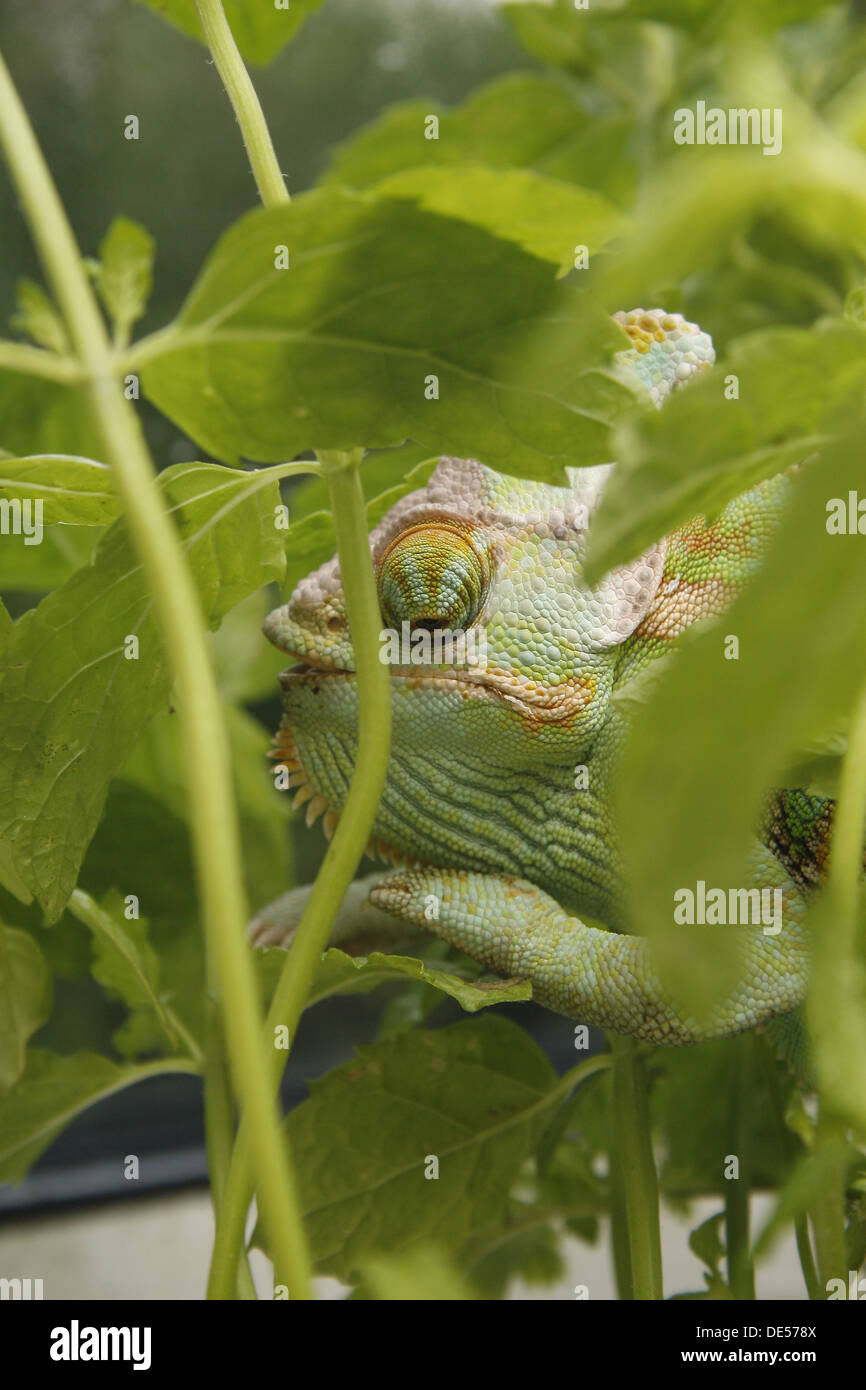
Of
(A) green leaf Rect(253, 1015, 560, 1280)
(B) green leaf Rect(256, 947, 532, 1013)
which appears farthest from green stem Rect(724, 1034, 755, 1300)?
(B) green leaf Rect(256, 947, 532, 1013)

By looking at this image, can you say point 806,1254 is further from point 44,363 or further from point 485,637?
point 44,363

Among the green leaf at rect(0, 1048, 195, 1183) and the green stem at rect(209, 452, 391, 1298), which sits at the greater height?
the green stem at rect(209, 452, 391, 1298)

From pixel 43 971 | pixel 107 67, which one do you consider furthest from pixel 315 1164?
pixel 107 67

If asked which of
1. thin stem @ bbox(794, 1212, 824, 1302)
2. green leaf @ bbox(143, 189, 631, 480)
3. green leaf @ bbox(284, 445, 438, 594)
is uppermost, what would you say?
green leaf @ bbox(284, 445, 438, 594)

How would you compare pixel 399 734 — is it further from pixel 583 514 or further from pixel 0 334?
pixel 0 334

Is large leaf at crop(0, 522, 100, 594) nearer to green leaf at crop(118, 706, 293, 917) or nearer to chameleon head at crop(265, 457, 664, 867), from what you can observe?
green leaf at crop(118, 706, 293, 917)
